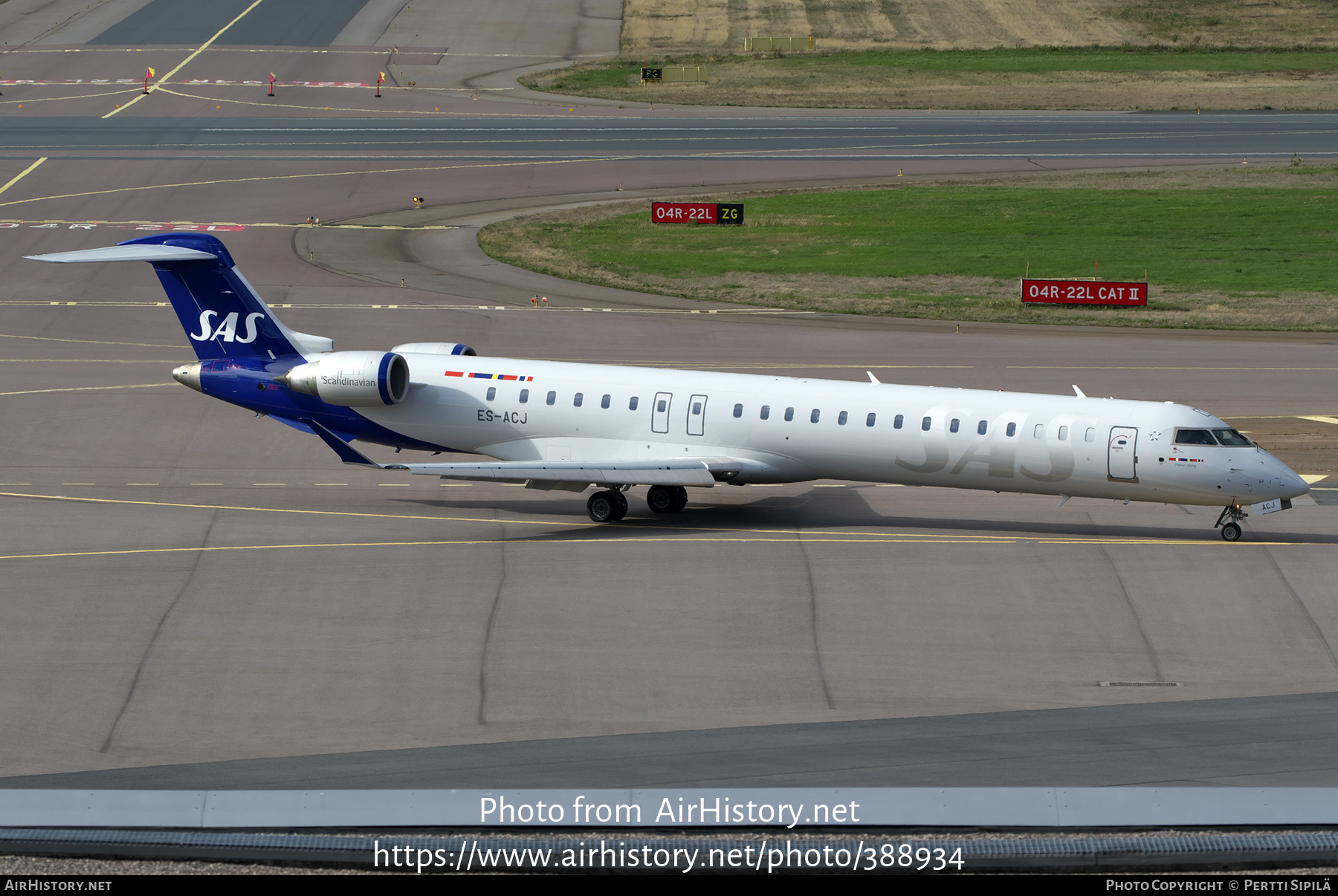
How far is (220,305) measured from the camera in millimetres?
35469

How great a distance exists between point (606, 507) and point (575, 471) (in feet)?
6.13

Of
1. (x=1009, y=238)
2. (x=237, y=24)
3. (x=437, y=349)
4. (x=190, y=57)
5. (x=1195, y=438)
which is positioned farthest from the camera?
(x=237, y=24)

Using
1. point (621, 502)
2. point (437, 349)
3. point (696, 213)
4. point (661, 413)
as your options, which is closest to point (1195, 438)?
point (661, 413)

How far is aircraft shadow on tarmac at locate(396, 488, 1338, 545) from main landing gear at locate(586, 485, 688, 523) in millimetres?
226

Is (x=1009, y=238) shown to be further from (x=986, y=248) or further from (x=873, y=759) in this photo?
(x=873, y=759)

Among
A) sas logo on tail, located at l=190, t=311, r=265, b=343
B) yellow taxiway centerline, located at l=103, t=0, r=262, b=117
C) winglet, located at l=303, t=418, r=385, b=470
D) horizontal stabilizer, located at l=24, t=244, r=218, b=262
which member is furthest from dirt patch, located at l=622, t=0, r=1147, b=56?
winglet, located at l=303, t=418, r=385, b=470

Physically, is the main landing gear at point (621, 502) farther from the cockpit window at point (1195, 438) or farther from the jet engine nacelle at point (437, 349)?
the cockpit window at point (1195, 438)

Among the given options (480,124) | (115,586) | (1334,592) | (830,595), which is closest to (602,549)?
Answer: (830,595)

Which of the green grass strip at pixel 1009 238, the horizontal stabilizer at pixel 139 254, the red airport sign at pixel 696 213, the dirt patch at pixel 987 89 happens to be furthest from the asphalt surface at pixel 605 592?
the dirt patch at pixel 987 89

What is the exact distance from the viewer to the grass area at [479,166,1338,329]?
57156 mm

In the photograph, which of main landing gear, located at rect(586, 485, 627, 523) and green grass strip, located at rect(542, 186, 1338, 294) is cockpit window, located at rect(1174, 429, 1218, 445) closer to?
main landing gear, located at rect(586, 485, 627, 523)

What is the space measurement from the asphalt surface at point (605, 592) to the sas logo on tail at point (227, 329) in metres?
3.81

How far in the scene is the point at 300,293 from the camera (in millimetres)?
57625

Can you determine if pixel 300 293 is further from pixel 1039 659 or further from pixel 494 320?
pixel 1039 659
